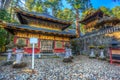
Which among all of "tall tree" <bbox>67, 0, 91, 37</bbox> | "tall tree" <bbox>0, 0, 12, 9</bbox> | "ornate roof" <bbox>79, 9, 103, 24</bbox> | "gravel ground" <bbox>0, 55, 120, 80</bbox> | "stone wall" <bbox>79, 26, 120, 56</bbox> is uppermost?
"tall tree" <bbox>67, 0, 91, 37</bbox>

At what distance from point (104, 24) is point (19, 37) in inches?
497

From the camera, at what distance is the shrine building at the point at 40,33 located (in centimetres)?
1232

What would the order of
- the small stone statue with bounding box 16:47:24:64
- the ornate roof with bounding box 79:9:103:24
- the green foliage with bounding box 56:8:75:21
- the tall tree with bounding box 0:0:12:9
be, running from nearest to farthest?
1. the small stone statue with bounding box 16:47:24:64
2. the tall tree with bounding box 0:0:12:9
3. the ornate roof with bounding box 79:9:103:24
4. the green foliage with bounding box 56:8:75:21

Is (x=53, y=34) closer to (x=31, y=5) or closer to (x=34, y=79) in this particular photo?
(x=34, y=79)

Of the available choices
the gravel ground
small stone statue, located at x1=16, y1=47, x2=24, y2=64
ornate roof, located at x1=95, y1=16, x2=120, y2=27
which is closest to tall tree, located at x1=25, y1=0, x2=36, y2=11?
ornate roof, located at x1=95, y1=16, x2=120, y2=27

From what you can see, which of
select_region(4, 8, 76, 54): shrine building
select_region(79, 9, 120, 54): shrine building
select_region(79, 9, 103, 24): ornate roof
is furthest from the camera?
select_region(79, 9, 103, 24): ornate roof

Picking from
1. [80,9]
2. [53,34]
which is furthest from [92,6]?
[53,34]

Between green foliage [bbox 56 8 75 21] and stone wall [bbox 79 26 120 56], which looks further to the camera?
green foliage [bbox 56 8 75 21]

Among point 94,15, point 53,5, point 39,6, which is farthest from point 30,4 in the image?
point 94,15

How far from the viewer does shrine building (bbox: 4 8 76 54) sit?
12316 mm

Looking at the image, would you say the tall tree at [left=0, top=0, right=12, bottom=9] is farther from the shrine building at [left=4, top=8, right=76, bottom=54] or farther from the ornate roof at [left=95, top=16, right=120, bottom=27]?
the ornate roof at [left=95, top=16, right=120, bottom=27]

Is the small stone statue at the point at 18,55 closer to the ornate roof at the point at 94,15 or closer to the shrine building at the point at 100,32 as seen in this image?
the shrine building at the point at 100,32

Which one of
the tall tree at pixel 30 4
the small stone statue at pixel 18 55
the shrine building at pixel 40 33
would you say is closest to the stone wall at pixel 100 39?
the shrine building at pixel 40 33

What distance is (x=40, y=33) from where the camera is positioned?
1317 cm
